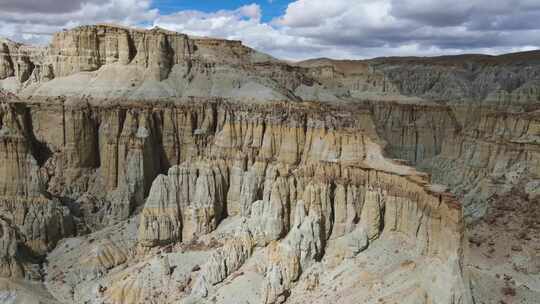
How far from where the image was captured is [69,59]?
181 feet

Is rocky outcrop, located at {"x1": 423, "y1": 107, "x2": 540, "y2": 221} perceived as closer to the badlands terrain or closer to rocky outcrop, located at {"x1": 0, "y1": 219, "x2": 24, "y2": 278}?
the badlands terrain

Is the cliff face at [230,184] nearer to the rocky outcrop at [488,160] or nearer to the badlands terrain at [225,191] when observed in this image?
the badlands terrain at [225,191]

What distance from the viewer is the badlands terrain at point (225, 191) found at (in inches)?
997

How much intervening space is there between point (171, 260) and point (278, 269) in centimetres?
839

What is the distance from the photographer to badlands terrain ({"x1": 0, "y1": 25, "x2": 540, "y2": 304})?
83.1ft

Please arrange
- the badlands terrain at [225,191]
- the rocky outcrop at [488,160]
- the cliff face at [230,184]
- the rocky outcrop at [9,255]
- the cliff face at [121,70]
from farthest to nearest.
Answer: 1. the cliff face at [121,70]
2. the rocky outcrop at [488,160]
3. the rocky outcrop at [9,255]
4. the cliff face at [230,184]
5. the badlands terrain at [225,191]

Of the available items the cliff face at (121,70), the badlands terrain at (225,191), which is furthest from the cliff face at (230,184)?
the cliff face at (121,70)

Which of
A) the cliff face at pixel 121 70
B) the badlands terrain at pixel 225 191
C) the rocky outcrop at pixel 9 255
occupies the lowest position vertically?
the rocky outcrop at pixel 9 255

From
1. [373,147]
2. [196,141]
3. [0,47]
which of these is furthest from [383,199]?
[0,47]

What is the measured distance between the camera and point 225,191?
36688mm

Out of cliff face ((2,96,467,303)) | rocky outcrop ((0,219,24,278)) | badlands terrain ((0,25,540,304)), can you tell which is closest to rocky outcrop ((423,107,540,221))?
badlands terrain ((0,25,540,304))

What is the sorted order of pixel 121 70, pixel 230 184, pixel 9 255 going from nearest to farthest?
pixel 9 255 < pixel 230 184 < pixel 121 70

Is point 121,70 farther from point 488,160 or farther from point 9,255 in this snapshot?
point 488,160

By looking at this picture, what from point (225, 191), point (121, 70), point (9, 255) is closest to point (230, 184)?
point (225, 191)
